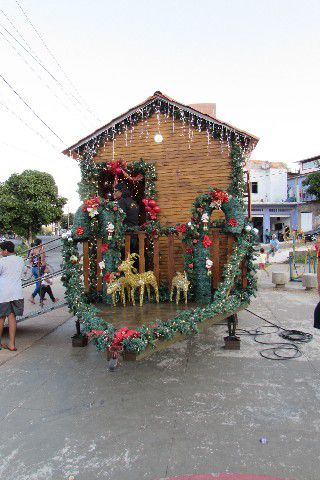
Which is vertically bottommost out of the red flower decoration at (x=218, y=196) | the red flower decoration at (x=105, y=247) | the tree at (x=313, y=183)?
the red flower decoration at (x=105, y=247)

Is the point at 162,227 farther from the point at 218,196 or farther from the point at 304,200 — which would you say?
the point at 304,200

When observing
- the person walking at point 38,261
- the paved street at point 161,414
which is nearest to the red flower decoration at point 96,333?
Result: the paved street at point 161,414

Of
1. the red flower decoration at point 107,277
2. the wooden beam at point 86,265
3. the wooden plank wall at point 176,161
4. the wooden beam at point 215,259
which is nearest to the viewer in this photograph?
→ the red flower decoration at point 107,277

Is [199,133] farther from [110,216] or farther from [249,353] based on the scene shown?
[249,353]

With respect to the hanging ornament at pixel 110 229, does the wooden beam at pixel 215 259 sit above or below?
below

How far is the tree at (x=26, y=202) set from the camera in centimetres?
3300

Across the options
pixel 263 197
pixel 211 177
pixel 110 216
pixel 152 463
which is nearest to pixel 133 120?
pixel 211 177

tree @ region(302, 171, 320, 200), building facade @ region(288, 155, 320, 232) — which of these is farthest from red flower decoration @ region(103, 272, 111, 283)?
building facade @ region(288, 155, 320, 232)

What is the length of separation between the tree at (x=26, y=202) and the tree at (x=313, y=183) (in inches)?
1093

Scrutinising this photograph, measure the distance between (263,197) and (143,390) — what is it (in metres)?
39.7

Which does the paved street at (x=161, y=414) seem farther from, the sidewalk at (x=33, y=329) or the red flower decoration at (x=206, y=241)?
the red flower decoration at (x=206, y=241)

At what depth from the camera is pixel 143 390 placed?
4.48 m

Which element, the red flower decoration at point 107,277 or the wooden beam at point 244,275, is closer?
the red flower decoration at point 107,277

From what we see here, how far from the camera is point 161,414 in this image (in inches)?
152
